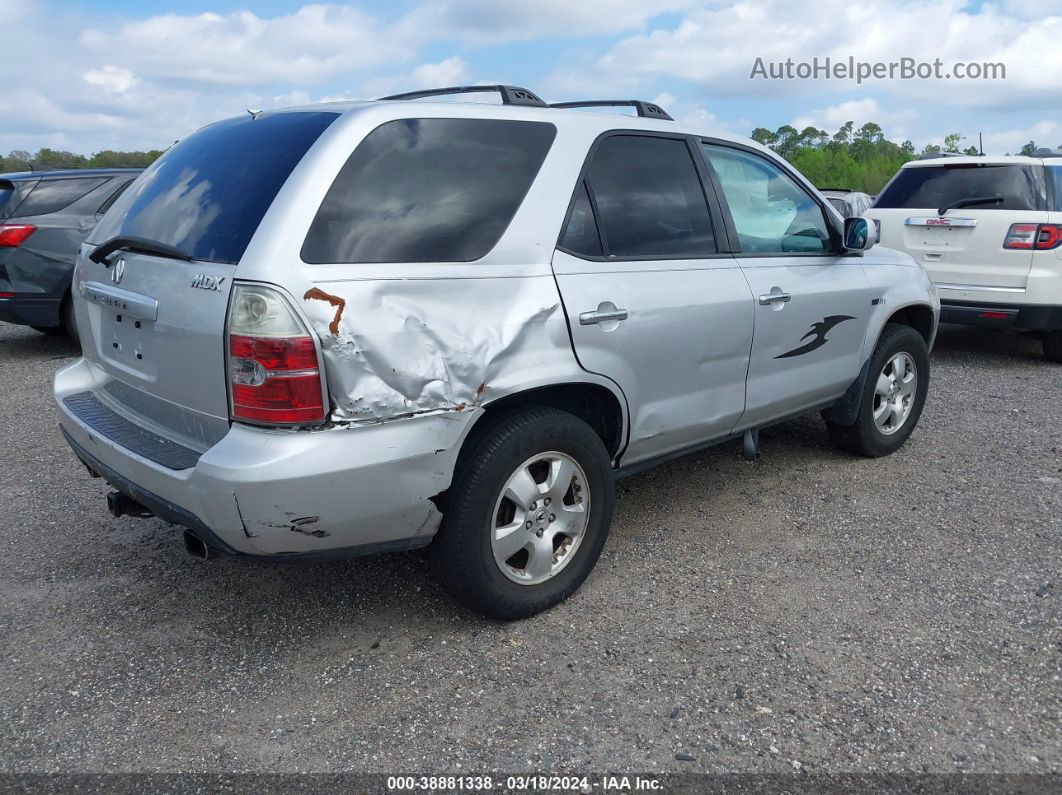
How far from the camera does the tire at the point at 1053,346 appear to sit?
299 inches

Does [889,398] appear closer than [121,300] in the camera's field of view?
No

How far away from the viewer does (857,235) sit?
4367 millimetres

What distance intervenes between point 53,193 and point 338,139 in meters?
6.79

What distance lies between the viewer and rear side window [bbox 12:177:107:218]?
8.05 meters

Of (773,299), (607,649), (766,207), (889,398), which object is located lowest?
(607,649)

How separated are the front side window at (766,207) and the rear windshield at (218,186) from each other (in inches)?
73.3

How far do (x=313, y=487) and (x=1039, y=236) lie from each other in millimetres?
6809

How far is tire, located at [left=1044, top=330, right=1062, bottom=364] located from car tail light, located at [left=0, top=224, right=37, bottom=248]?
898 cm

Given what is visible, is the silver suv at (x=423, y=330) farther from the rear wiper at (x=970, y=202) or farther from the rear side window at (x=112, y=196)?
the rear side window at (x=112, y=196)

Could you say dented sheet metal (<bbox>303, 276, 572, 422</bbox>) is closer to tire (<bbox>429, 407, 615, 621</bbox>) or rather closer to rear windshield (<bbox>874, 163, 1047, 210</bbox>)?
tire (<bbox>429, 407, 615, 621</bbox>)

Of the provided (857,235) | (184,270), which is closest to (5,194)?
(184,270)

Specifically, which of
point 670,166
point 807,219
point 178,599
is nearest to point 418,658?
point 178,599

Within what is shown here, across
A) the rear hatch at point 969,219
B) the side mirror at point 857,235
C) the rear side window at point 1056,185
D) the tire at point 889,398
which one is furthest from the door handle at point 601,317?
the rear side window at point 1056,185

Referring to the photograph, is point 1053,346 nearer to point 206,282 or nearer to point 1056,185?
point 1056,185
